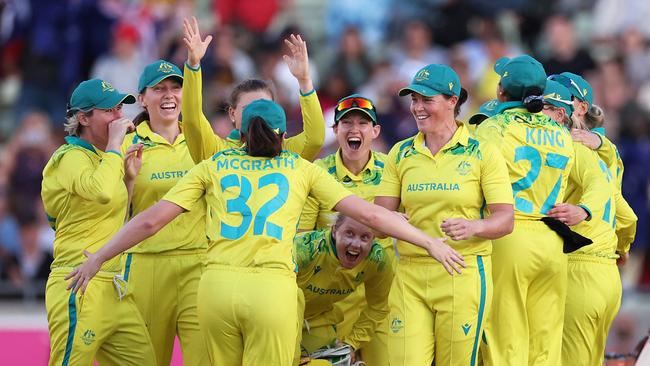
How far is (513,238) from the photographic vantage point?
28.7ft

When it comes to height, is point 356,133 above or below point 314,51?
below

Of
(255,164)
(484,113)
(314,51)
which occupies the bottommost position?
(255,164)

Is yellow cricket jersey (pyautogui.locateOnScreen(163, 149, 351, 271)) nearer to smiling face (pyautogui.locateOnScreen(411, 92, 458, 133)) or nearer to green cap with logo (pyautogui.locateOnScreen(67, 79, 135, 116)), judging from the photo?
smiling face (pyautogui.locateOnScreen(411, 92, 458, 133))

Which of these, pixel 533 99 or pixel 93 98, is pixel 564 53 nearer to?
pixel 533 99

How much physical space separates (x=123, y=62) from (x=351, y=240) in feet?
25.9

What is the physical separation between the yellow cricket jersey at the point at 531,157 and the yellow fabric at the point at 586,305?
0.84m

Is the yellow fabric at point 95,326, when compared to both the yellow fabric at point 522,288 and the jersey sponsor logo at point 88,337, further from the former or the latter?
the yellow fabric at point 522,288

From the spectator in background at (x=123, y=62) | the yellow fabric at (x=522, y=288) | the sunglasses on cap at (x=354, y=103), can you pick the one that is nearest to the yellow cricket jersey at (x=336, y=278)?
the yellow fabric at (x=522, y=288)

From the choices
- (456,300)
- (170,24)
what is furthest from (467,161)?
(170,24)

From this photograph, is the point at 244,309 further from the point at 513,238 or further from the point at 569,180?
the point at 569,180

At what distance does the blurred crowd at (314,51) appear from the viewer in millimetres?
15500

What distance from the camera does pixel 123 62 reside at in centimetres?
1605

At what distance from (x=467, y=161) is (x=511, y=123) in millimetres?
623

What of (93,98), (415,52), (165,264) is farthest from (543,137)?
(415,52)
